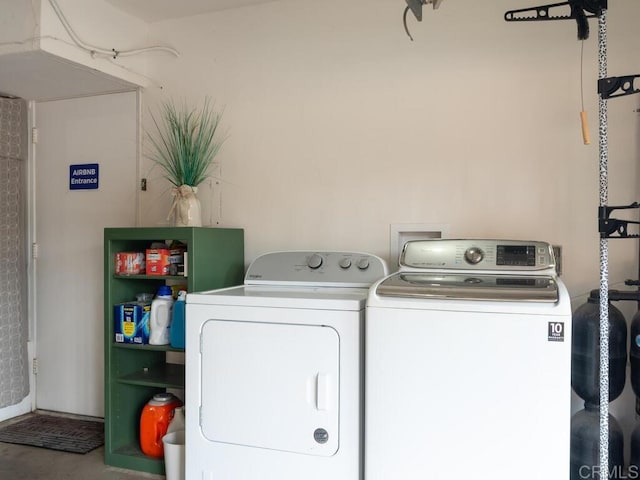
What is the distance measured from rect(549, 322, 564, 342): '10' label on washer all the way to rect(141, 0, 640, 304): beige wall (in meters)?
0.90

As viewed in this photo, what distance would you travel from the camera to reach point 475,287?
1.88 meters

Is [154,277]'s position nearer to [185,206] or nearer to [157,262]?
[157,262]

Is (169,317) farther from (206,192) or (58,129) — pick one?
(58,129)

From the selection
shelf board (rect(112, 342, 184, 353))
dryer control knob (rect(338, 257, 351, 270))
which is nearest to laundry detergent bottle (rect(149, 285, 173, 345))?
shelf board (rect(112, 342, 184, 353))

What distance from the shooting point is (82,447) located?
3025mm

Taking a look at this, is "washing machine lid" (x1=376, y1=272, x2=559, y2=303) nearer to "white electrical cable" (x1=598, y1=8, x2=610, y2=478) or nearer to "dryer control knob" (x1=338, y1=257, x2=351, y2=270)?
"white electrical cable" (x1=598, y1=8, x2=610, y2=478)

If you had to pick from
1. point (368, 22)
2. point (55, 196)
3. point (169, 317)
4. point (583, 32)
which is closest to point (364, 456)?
point (169, 317)

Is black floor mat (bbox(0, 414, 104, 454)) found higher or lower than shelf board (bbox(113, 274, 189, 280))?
lower

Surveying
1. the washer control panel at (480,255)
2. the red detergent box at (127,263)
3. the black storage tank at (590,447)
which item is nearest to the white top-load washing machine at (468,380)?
the washer control panel at (480,255)

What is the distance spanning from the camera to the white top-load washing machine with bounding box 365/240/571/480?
1704mm

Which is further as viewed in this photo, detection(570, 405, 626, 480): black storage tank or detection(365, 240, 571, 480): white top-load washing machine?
detection(570, 405, 626, 480): black storage tank

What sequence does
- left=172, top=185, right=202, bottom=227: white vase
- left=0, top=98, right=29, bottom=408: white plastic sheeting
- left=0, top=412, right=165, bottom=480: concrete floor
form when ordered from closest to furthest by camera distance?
left=0, top=412, right=165, bottom=480: concrete floor
left=172, top=185, right=202, bottom=227: white vase
left=0, top=98, right=29, bottom=408: white plastic sheeting

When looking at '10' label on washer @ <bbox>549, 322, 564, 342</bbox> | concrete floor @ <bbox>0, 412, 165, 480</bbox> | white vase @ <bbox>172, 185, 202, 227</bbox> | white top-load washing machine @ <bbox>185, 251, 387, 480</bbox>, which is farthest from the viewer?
white vase @ <bbox>172, 185, 202, 227</bbox>

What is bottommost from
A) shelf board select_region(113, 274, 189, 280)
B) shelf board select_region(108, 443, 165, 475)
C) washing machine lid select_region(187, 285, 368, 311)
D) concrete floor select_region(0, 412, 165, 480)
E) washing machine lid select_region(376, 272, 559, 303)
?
concrete floor select_region(0, 412, 165, 480)
